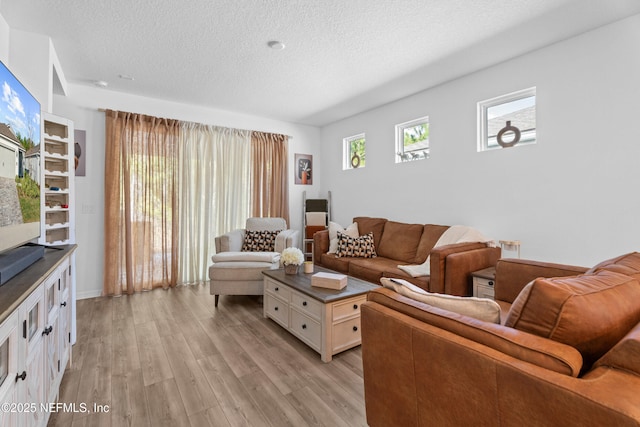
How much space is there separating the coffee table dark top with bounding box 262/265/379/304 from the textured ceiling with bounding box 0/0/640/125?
2152 millimetres

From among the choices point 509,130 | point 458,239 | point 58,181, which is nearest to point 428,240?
point 458,239

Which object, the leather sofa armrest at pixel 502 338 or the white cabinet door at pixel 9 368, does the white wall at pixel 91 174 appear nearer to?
the white cabinet door at pixel 9 368

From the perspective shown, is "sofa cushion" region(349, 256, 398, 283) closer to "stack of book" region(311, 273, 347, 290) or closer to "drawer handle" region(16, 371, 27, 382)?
"stack of book" region(311, 273, 347, 290)

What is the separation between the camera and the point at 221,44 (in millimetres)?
2732

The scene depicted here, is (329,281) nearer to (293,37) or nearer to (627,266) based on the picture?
(627,266)

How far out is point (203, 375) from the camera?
6.68 ft

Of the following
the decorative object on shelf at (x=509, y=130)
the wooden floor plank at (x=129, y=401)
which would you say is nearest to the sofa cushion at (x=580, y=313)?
the wooden floor plank at (x=129, y=401)

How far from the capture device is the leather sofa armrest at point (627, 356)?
73cm

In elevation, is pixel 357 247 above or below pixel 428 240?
below

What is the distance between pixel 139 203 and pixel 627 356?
178 inches

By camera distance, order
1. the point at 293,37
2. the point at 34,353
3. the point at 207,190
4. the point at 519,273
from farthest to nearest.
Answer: the point at 207,190 → the point at 293,37 → the point at 519,273 → the point at 34,353

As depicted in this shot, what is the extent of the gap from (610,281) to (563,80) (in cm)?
251

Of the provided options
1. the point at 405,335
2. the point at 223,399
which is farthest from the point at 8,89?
the point at 405,335

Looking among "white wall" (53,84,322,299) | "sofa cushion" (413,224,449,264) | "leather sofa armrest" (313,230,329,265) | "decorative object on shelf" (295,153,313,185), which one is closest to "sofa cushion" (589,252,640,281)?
"sofa cushion" (413,224,449,264)
